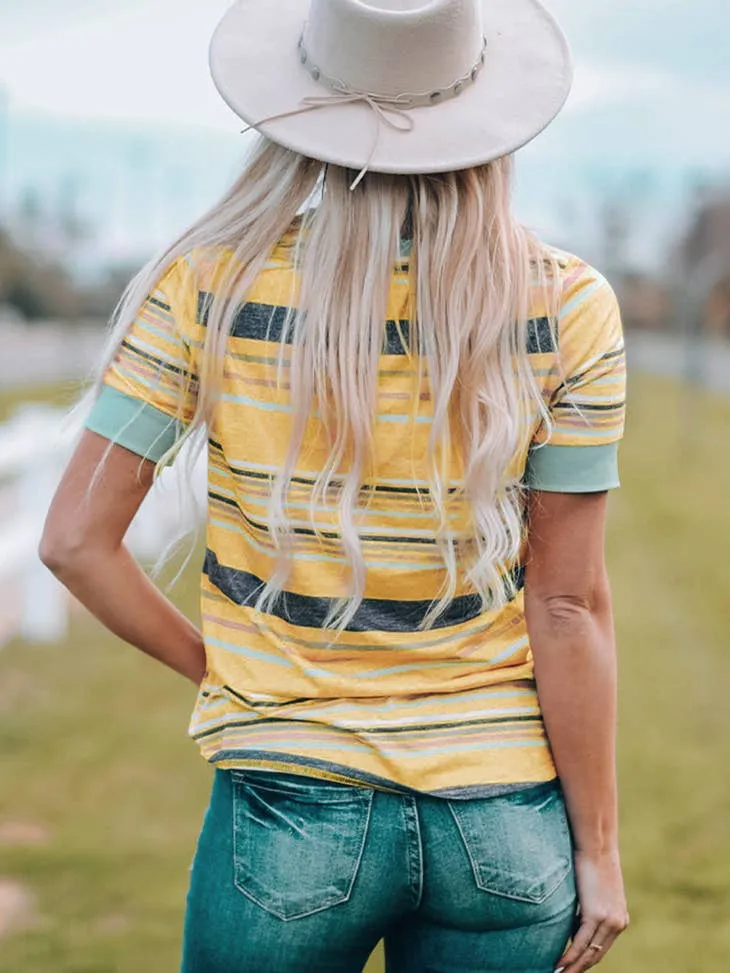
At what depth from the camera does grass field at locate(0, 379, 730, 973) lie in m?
3.82

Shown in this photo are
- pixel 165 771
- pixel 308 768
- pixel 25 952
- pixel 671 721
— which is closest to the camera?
pixel 308 768

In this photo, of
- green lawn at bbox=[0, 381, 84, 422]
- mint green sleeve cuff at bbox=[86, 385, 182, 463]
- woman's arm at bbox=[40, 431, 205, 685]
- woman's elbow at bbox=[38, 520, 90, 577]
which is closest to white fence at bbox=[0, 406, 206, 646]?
woman's arm at bbox=[40, 431, 205, 685]

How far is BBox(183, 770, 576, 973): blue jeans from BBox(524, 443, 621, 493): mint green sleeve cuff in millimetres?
370

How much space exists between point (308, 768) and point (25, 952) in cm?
243

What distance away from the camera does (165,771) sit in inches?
202

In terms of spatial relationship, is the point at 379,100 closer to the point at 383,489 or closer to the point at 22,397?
the point at 383,489

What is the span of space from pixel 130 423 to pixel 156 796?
3.51 metres

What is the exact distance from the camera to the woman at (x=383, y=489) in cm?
153

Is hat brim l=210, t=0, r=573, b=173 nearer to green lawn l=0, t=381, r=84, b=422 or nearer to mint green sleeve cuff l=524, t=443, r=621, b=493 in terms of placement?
mint green sleeve cuff l=524, t=443, r=621, b=493

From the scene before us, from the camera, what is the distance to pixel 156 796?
4863mm

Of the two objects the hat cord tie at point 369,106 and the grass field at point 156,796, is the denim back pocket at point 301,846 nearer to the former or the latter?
the hat cord tie at point 369,106

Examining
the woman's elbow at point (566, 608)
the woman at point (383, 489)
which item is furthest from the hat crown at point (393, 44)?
the woman's elbow at point (566, 608)

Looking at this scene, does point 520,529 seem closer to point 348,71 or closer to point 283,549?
point 283,549

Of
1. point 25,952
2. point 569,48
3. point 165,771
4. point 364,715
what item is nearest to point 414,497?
point 364,715
